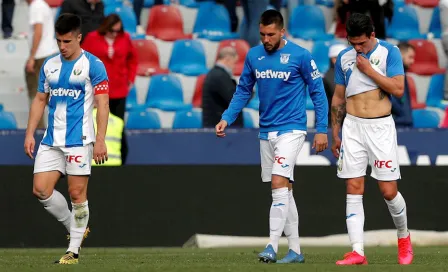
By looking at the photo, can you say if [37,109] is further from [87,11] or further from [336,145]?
[87,11]

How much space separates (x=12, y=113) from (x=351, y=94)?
6.64 metres

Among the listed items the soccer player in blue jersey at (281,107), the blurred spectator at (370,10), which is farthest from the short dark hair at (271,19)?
the blurred spectator at (370,10)

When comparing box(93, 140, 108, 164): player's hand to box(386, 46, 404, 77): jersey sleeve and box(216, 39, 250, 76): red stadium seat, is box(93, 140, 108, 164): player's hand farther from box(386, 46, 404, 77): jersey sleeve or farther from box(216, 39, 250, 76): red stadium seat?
box(216, 39, 250, 76): red stadium seat

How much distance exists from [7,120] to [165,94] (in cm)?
215

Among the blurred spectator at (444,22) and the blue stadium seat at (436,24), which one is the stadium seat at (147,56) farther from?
the blue stadium seat at (436,24)

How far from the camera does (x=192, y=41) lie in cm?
1622

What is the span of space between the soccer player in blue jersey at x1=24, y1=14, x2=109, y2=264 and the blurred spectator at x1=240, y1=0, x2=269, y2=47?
647 cm

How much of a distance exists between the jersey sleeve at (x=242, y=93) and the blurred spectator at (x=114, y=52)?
420 centimetres

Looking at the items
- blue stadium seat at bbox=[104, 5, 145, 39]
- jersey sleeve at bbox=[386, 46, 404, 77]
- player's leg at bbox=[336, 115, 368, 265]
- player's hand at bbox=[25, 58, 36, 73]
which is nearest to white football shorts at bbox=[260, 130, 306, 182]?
player's leg at bbox=[336, 115, 368, 265]

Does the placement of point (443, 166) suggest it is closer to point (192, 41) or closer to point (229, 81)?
point (229, 81)

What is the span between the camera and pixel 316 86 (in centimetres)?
948

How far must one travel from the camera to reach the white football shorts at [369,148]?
9.13 m

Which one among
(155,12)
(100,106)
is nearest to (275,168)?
(100,106)

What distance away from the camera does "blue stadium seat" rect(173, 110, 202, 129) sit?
14.7 m
